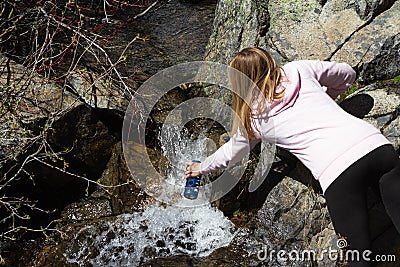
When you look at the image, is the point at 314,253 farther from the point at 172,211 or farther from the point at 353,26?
the point at 353,26

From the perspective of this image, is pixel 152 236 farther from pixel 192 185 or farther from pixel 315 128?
pixel 315 128

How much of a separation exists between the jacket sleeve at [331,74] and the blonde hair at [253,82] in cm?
20

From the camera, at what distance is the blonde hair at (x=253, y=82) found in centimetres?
261

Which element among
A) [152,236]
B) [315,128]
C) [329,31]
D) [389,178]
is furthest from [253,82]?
[152,236]

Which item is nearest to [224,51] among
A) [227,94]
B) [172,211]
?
[227,94]

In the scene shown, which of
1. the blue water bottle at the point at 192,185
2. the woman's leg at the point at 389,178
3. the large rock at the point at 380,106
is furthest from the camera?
the blue water bottle at the point at 192,185

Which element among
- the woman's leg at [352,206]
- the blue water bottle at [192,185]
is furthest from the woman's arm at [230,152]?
the woman's leg at [352,206]

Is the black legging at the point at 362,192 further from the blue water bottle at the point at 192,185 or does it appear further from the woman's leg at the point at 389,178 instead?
the blue water bottle at the point at 192,185

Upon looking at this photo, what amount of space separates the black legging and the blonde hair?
53cm

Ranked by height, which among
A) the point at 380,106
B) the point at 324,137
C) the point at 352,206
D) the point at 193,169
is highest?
the point at 324,137

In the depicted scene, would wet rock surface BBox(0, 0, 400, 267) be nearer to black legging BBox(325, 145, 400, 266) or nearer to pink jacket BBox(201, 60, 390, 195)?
black legging BBox(325, 145, 400, 266)

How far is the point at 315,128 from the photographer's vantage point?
97.5 inches

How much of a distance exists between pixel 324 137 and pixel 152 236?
159 cm

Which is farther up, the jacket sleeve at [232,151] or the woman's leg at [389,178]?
Answer: the woman's leg at [389,178]
